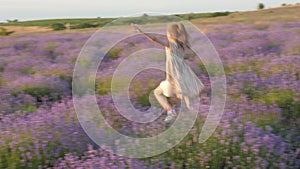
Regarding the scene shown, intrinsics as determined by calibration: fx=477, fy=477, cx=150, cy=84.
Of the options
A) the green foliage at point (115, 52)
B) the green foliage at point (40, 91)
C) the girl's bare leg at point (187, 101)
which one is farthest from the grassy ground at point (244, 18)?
the girl's bare leg at point (187, 101)

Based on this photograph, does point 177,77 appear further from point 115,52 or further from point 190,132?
point 115,52

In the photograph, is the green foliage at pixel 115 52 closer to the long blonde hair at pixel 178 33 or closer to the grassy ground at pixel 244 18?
the long blonde hair at pixel 178 33

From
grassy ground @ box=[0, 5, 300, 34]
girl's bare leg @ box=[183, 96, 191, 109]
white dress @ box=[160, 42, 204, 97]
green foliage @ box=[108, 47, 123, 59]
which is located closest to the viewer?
girl's bare leg @ box=[183, 96, 191, 109]

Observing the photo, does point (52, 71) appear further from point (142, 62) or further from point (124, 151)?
point (124, 151)

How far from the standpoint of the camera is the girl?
580 centimetres

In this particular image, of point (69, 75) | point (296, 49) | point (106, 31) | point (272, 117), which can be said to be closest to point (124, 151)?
point (272, 117)

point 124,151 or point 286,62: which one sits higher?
point 286,62

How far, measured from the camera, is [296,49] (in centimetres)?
1007

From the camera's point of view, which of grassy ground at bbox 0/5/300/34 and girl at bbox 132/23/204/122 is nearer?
girl at bbox 132/23/204/122

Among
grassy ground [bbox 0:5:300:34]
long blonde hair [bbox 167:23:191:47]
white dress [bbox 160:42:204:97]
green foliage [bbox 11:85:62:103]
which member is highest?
grassy ground [bbox 0:5:300:34]

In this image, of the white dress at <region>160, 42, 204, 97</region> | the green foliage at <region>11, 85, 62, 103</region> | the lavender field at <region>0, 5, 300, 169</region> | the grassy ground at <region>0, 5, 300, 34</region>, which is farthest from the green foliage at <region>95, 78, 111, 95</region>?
the grassy ground at <region>0, 5, 300, 34</region>

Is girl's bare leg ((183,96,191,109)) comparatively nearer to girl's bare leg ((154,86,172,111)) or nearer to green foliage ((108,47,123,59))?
girl's bare leg ((154,86,172,111))

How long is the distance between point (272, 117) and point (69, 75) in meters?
4.86

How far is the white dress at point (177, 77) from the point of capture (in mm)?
5852
